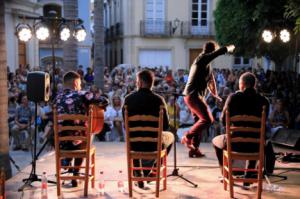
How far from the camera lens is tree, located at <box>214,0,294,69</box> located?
13141 mm

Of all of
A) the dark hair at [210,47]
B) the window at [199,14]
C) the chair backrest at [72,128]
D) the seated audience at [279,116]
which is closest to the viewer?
the chair backrest at [72,128]

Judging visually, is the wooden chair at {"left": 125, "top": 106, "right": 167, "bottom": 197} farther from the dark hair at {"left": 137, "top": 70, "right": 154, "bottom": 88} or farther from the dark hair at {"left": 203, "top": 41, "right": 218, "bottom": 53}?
the dark hair at {"left": 203, "top": 41, "right": 218, "bottom": 53}

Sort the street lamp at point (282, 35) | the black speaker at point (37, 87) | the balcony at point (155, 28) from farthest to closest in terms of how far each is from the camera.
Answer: the balcony at point (155, 28), the street lamp at point (282, 35), the black speaker at point (37, 87)

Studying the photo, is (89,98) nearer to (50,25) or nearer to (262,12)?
(50,25)

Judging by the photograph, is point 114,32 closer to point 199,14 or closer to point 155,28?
point 155,28

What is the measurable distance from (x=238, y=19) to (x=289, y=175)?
9.43 metres

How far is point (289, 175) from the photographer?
7422 millimetres

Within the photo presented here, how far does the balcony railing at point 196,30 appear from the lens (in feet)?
98.0

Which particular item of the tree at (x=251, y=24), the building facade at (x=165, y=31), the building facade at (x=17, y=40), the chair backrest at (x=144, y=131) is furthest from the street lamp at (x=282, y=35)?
the building facade at (x=165, y=31)

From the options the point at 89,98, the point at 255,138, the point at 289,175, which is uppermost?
the point at 89,98

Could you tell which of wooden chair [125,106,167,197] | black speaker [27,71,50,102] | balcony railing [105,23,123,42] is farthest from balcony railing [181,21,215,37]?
wooden chair [125,106,167,197]

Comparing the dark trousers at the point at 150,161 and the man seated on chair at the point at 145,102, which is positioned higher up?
the man seated on chair at the point at 145,102

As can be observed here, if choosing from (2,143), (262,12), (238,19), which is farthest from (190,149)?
(238,19)

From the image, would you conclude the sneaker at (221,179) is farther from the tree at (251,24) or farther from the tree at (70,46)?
the tree at (251,24)
